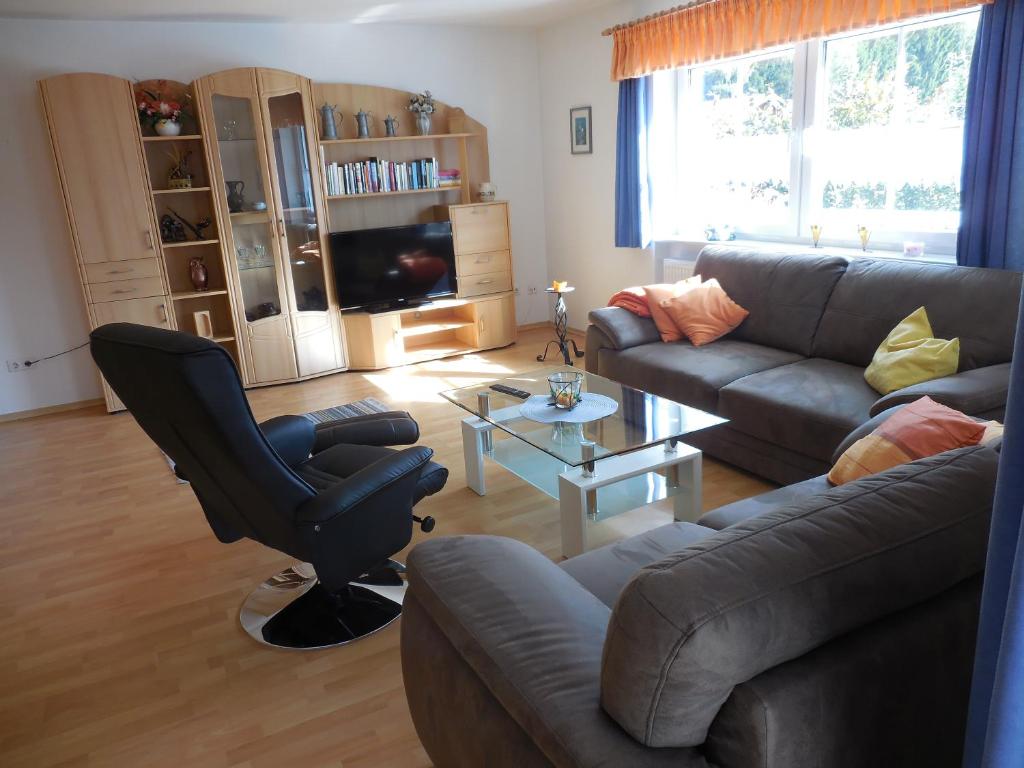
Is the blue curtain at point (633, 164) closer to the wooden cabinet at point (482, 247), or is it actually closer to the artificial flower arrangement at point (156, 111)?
the wooden cabinet at point (482, 247)

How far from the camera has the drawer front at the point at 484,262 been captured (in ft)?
19.2

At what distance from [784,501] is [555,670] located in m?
1.23

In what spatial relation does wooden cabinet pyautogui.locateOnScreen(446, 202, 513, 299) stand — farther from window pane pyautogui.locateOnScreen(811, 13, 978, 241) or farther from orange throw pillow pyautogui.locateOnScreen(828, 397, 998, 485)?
orange throw pillow pyautogui.locateOnScreen(828, 397, 998, 485)

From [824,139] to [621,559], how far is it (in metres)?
3.34

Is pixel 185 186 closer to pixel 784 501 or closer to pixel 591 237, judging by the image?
pixel 591 237

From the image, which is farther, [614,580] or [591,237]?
[591,237]

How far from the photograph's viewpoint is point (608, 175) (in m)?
5.70

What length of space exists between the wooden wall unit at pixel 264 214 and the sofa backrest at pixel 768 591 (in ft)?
15.2

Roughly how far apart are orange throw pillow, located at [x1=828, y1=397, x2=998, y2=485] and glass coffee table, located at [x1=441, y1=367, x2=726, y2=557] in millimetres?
706

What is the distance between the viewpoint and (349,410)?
4.71 m

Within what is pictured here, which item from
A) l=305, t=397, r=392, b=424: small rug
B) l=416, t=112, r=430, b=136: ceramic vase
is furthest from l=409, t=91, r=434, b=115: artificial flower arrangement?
l=305, t=397, r=392, b=424: small rug

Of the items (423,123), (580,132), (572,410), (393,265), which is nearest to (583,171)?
(580,132)

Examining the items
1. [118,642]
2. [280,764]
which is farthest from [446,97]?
[280,764]

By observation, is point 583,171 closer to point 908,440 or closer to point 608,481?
point 608,481
